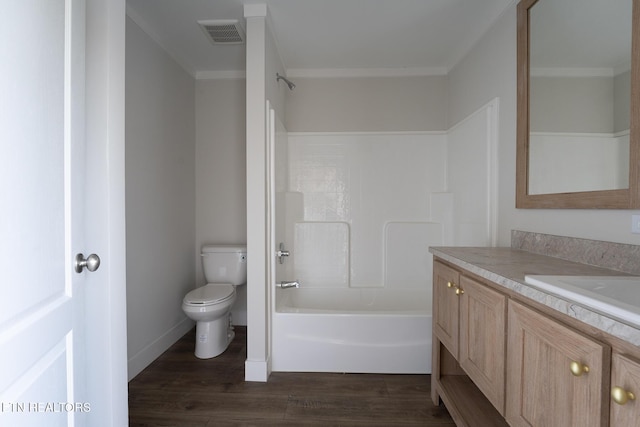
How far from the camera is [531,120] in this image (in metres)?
1.51

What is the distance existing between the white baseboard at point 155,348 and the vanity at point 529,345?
6.52ft

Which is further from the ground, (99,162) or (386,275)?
(99,162)

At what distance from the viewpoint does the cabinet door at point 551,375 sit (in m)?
0.62

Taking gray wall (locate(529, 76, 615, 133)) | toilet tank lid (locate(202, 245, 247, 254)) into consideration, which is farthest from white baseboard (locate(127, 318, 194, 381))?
gray wall (locate(529, 76, 615, 133))

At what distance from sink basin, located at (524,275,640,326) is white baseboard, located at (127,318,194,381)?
7.65 ft

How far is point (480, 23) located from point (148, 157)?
8.50ft

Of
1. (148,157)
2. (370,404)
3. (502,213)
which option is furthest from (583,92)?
(148,157)

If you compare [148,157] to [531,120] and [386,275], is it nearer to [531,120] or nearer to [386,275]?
[386,275]

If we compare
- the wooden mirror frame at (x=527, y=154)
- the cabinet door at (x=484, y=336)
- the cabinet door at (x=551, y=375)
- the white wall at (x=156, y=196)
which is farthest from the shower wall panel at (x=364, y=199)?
the cabinet door at (x=551, y=375)

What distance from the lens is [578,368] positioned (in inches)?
25.8

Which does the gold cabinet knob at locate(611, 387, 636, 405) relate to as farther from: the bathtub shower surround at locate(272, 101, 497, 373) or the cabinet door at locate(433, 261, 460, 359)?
the bathtub shower surround at locate(272, 101, 497, 373)

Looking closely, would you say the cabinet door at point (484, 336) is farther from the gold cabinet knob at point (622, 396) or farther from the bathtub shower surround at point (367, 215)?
the bathtub shower surround at point (367, 215)

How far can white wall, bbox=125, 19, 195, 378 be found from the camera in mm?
1914

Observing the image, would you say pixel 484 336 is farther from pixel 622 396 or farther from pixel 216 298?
pixel 216 298
